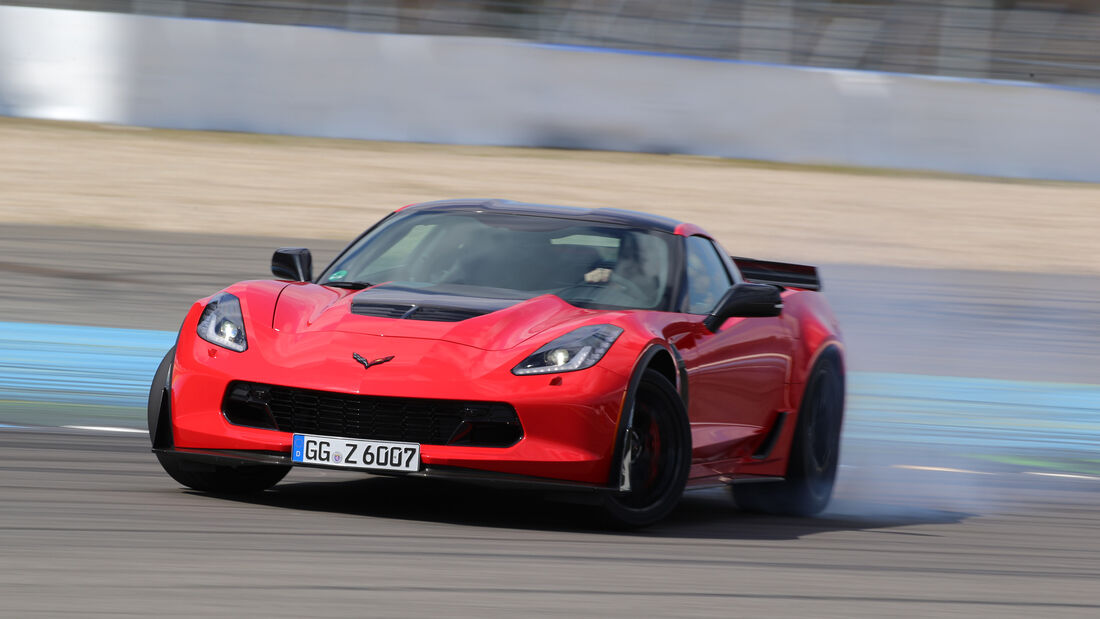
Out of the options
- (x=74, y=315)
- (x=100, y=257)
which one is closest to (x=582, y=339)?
(x=74, y=315)

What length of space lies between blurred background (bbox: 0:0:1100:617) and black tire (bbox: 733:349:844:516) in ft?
0.41

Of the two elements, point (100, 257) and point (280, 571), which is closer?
point (280, 571)

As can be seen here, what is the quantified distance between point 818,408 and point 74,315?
21.8ft

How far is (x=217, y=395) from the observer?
6.03 meters

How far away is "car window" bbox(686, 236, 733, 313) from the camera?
708cm

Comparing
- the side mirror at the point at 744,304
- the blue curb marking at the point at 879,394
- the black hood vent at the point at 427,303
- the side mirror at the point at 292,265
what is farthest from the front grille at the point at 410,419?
the blue curb marking at the point at 879,394

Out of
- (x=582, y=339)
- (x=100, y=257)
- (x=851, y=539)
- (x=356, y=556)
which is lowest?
(x=100, y=257)

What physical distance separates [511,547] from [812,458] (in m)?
2.37

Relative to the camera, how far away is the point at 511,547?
18.3 feet

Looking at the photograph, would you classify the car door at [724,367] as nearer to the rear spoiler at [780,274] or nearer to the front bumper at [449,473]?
the front bumper at [449,473]

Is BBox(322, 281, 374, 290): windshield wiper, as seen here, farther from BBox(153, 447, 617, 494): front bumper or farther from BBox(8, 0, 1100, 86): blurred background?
BBox(8, 0, 1100, 86): blurred background

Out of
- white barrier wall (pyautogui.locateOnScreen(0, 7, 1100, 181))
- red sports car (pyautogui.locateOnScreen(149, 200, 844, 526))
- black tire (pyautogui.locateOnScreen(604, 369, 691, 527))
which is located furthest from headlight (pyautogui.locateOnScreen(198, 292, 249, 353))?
white barrier wall (pyautogui.locateOnScreen(0, 7, 1100, 181))

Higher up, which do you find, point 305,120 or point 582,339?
point 582,339

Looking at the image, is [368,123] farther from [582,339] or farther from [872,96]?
[582,339]
